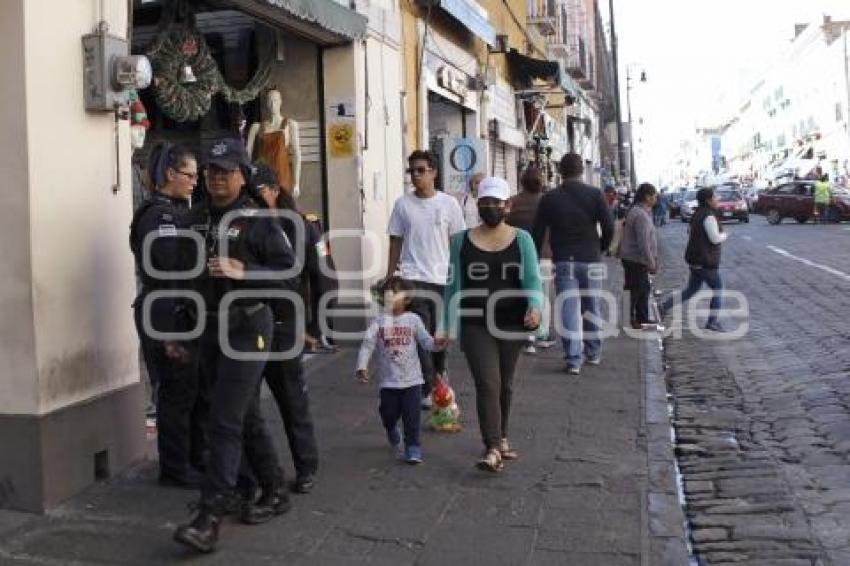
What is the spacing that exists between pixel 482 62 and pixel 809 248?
1074cm

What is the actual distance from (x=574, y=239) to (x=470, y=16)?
255 inches

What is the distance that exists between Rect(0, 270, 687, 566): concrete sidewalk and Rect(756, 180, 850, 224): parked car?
31.1m

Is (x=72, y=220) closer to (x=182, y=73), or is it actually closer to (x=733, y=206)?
(x=182, y=73)

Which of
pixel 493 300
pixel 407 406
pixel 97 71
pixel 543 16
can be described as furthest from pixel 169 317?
pixel 543 16

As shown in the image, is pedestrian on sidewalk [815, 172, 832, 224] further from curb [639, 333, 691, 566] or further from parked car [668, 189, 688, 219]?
curb [639, 333, 691, 566]

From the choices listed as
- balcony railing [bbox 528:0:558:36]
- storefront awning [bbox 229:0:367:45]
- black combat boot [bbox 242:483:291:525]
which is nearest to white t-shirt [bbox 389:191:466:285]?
storefront awning [bbox 229:0:367:45]

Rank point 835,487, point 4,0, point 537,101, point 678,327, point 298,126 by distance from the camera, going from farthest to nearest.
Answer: point 537,101, point 678,327, point 298,126, point 835,487, point 4,0

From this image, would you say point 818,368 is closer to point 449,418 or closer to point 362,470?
point 449,418

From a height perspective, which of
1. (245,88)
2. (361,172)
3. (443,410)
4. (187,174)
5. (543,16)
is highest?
(543,16)

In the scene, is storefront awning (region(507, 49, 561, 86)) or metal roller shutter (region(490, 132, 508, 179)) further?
storefront awning (region(507, 49, 561, 86))

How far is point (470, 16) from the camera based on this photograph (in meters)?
14.3

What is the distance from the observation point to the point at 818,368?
8992 mm

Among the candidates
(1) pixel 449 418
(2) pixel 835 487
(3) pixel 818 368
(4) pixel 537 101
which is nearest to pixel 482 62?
(4) pixel 537 101

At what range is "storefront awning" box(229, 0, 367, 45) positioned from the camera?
827 cm
